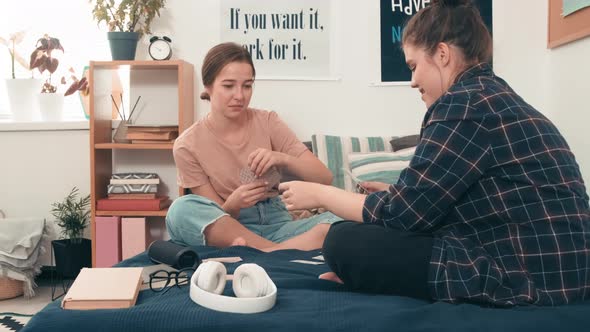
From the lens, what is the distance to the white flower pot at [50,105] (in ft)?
11.6

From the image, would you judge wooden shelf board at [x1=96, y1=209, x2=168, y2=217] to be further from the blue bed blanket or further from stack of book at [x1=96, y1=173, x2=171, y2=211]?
the blue bed blanket

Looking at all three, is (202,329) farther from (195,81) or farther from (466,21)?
(195,81)

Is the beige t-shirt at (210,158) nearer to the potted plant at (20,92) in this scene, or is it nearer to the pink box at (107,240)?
the pink box at (107,240)

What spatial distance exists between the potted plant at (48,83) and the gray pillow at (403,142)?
1559mm

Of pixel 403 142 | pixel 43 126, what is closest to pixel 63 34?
pixel 43 126

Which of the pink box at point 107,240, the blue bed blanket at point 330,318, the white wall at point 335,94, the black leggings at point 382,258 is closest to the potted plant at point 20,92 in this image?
the white wall at point 335,94

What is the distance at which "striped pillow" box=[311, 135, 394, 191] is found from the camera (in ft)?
10.0

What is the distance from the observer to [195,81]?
3.40 meters

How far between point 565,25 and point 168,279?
202cm

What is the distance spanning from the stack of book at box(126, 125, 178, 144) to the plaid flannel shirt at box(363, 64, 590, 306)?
1.89 metres

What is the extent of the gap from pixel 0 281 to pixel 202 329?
6.70ft

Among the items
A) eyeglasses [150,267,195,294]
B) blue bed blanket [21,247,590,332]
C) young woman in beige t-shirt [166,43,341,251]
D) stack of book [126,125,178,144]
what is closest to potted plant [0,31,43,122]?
stack of book [126,125,178,144]

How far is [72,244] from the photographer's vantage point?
3.32m

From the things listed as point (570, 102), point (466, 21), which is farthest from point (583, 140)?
point (466, 21)
